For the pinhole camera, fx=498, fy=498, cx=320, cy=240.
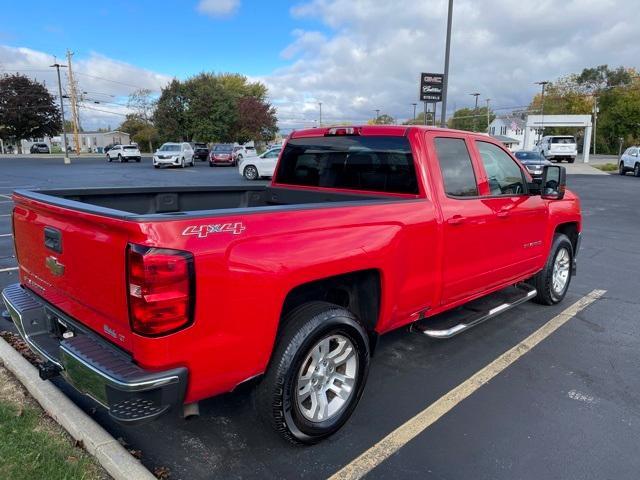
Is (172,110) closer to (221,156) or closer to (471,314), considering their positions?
(221,156)

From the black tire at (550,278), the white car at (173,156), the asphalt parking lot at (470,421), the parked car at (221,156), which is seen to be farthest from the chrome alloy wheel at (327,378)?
the parked car at (221,156)

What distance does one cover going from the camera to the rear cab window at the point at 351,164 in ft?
12.5

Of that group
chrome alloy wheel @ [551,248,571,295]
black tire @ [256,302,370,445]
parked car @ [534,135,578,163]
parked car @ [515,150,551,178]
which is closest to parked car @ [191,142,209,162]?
parked car @ [515,150,551,178]

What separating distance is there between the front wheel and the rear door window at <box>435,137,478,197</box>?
21353 millimetres

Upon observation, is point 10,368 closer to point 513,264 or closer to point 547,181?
point 513,264

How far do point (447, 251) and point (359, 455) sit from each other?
1569mm

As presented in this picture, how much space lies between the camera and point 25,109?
70250 mm

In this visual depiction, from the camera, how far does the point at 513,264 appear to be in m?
4.54

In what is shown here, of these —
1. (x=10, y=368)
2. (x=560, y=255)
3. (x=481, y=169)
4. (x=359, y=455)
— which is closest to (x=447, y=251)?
(x=481, y=169)

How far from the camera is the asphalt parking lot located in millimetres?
2754

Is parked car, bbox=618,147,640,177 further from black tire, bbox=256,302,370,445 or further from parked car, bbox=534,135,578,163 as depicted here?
black tire, bbox=256,302,370,445

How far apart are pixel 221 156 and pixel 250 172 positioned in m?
13.6

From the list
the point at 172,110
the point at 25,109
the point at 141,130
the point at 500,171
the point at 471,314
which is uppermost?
the point at 25,109

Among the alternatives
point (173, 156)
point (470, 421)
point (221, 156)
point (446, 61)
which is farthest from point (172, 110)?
point (470, 421)
